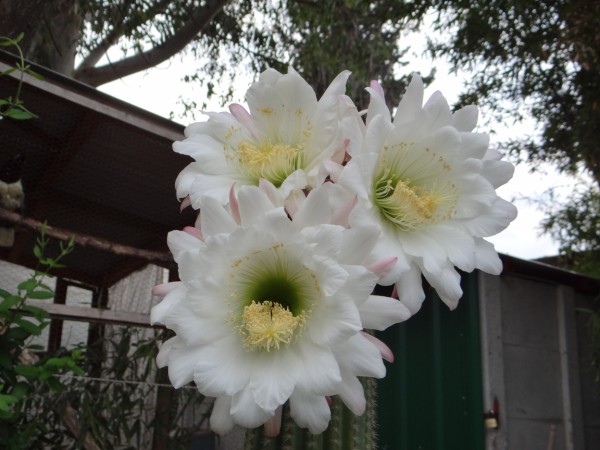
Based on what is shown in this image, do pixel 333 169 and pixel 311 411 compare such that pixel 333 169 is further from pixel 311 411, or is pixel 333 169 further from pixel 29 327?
pixel 29 327

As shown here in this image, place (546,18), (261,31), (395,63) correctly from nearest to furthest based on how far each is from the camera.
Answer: (546,18) < (261,31) < (395,63)

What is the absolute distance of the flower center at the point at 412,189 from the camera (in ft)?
A: 2.77

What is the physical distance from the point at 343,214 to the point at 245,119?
0.85 ft

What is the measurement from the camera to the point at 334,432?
0.93 m

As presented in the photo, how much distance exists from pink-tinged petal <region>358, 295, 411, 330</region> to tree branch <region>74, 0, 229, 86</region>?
584 cm

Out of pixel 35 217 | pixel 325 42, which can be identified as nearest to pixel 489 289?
pixel 35 217

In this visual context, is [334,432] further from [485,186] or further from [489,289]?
[489,289]

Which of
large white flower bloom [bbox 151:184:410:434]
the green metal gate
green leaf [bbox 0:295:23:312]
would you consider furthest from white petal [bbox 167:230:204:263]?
the green metal gate

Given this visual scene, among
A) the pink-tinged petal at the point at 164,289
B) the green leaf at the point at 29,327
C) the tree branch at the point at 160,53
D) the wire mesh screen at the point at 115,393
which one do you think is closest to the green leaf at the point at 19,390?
the green leaf at the point at 29,327

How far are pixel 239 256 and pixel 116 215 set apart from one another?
3.15m

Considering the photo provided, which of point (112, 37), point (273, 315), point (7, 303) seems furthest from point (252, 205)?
point (112, 37)

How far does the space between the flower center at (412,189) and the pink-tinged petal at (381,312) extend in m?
0.13

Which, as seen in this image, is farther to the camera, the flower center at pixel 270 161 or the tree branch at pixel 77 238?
the tree branch at pixel 77 238

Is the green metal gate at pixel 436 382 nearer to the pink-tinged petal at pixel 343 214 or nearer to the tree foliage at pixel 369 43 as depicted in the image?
the tree foliage at pixel 369 43
